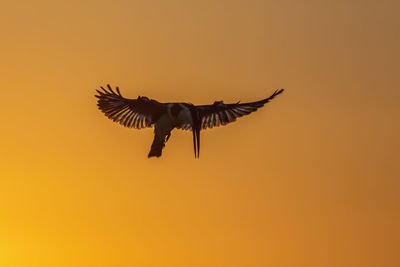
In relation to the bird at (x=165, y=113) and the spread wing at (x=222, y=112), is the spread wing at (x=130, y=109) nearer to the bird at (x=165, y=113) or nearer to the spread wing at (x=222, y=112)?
the bird at (x=165, y=113)

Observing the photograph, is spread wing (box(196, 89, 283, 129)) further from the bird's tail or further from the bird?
the bird's tail

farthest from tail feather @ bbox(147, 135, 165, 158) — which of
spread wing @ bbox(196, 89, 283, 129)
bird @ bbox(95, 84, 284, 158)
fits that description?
spread wing @ bbox(196, 89, 283, 129)

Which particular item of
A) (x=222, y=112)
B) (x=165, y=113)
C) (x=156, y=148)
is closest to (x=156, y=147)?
(x=156, y=148)

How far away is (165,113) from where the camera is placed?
23.2m

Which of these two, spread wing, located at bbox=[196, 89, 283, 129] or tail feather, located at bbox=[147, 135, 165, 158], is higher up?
spread wing, located at bbox=[196, 89, 283, 129]

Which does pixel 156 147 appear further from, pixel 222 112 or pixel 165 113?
pixel 222 112

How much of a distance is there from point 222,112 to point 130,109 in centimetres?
394

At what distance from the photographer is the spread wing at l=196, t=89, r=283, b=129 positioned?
81.8 ft

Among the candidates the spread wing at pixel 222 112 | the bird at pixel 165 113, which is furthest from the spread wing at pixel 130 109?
the spread wing at pixel 222 112

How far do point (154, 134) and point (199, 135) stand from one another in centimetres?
187

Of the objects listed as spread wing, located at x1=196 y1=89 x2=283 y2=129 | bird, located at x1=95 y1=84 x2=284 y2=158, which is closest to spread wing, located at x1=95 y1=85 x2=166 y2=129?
bird, located at x1=95 y1=84 x2=284 y2=158

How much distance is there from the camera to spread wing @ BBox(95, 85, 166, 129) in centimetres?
2334

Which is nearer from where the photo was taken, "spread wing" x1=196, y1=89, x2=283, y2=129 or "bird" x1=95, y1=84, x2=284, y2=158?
"bird" x1=95, y1=84, x2=284, y2=158

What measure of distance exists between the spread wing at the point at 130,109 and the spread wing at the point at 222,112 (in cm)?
220
